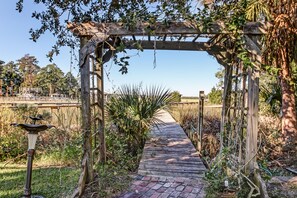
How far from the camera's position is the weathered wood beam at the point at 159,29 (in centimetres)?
315

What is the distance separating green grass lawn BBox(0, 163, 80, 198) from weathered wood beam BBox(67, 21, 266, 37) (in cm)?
212

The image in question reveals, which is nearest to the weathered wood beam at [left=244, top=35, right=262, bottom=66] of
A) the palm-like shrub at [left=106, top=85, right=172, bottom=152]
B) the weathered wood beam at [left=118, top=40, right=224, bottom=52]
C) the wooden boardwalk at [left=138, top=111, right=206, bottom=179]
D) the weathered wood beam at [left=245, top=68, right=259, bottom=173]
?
the weathered wood beam at [left=245, top=68, right=259, bottom=173]

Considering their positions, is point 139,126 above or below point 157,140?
above

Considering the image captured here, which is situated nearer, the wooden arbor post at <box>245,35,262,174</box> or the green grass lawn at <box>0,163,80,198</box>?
the wooden arbor post at <box>245,35,262,174</box>

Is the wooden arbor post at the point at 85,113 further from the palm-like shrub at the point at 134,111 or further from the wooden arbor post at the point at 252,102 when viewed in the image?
the wooden arbor post at the point at 252,102

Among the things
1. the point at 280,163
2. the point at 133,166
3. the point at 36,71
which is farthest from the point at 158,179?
the point at 36,71

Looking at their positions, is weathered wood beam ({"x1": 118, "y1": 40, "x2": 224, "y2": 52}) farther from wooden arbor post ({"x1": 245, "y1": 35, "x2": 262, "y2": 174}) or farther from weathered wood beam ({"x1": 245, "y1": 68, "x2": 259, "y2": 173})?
weathered wood beam ({"x1": 245, "y1": 68, "x2": 259, "y2": 173})

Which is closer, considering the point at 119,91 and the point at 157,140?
the point at 119,91

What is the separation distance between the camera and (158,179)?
3934mm

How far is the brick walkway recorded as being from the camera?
11.3ft

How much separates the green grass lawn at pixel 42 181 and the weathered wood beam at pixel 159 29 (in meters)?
2.12

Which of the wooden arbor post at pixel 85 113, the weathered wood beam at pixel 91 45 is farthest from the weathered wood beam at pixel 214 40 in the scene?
the wooden arbor post at pixel 85 113

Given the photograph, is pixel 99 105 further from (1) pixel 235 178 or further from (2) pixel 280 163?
(2) pixel 280 163

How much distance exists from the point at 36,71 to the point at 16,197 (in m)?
52.4
